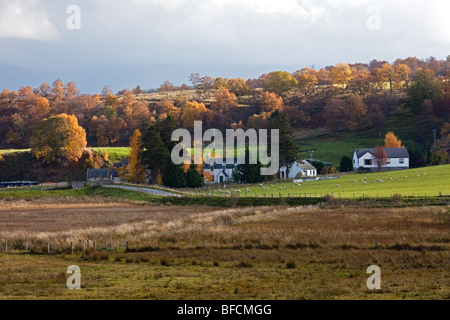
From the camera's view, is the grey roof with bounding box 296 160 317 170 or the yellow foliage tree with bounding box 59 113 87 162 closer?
the grey roof with bounding box 296 160 317 170

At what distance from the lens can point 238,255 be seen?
107 feet

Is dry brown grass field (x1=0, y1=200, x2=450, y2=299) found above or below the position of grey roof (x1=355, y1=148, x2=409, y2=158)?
below

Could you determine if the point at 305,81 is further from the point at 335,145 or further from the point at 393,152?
the point at 393,152

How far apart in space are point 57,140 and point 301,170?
52.6m

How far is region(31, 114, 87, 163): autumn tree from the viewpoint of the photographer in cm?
11825

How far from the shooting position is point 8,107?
569 ft

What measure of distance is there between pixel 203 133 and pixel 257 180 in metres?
54.9

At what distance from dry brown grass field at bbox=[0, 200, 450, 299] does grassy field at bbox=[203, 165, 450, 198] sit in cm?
1555

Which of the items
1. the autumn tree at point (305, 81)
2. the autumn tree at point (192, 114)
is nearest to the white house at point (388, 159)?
the autumn tree at point (192, 114)

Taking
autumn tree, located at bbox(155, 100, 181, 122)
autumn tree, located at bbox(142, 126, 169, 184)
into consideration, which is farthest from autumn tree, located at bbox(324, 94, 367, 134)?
autumn tree, located at bbox(142, 126, 169, 184)

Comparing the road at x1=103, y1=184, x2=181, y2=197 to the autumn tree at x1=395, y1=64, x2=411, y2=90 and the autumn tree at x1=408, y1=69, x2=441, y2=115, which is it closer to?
the autumn tree at x1=408, y1=69, x2=441, y2=115
